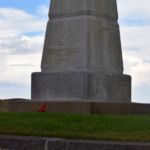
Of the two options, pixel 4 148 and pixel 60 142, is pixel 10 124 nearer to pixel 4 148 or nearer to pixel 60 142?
pixel 4 148

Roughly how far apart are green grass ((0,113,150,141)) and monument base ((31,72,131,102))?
10.3 ft

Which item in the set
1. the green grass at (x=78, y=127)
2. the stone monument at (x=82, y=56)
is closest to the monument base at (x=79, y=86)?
the stone monument at (x=82, y=56)

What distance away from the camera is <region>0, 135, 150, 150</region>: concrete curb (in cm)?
630

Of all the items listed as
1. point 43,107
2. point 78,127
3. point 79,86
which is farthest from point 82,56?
point 78,127

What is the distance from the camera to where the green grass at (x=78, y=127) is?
7.24 meters

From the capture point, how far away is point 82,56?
1298cm

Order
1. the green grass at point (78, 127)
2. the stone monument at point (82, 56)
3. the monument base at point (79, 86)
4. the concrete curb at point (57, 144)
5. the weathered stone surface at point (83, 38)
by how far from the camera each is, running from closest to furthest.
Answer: the concrete curb at point (57, 144) < the green grass at point (78, 127) < the monument base at point (79, 86) < the stone monument at point (82, 56) < the weathered stone surface at point (83, 38)

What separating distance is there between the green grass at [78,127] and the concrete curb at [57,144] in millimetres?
535

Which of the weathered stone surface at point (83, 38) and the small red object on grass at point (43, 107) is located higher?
the weathered stone surface at point (83, 38)

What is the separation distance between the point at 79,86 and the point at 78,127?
465cm

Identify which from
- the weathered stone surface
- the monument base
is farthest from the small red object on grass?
the weathered stone surface

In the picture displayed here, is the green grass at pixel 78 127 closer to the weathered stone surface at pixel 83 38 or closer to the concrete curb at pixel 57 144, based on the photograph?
the concrete curb at pixel 57 144

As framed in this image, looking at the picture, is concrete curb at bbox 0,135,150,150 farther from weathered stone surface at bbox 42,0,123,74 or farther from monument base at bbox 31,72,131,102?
weathered stone surface at bbox 42,0,123,74

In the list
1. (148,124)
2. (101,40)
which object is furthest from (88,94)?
(148,124)
